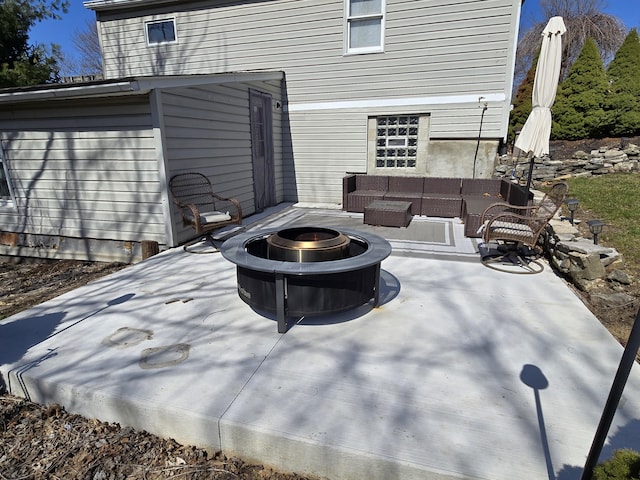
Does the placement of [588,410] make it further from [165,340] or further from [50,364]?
[50,364]

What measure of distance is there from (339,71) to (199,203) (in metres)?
4.73

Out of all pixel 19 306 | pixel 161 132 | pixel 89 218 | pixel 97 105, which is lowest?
pixel 19 306

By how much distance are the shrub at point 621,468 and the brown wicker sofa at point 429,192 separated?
204 inches

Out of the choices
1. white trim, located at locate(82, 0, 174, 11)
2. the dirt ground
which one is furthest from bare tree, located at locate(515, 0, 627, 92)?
the dirt ground

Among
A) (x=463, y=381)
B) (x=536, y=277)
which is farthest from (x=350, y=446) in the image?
(x=536, y=277)

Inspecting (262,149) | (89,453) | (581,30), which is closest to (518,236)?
(89,453)

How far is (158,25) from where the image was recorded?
9070 millimetres

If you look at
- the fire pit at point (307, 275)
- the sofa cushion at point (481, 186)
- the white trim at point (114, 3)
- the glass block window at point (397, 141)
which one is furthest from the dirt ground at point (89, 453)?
the white trim at point (114, 3)

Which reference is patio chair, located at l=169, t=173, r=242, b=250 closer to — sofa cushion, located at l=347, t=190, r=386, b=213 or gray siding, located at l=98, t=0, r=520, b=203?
sofa cushion, located at l=347, t=190, r=386, b=213

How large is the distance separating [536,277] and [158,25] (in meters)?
10.1

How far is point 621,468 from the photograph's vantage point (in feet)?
3.76

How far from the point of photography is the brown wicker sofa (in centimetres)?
673

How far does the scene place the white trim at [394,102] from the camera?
740 centimetres

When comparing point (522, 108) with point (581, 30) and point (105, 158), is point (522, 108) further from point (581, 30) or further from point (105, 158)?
point (105, 158)
